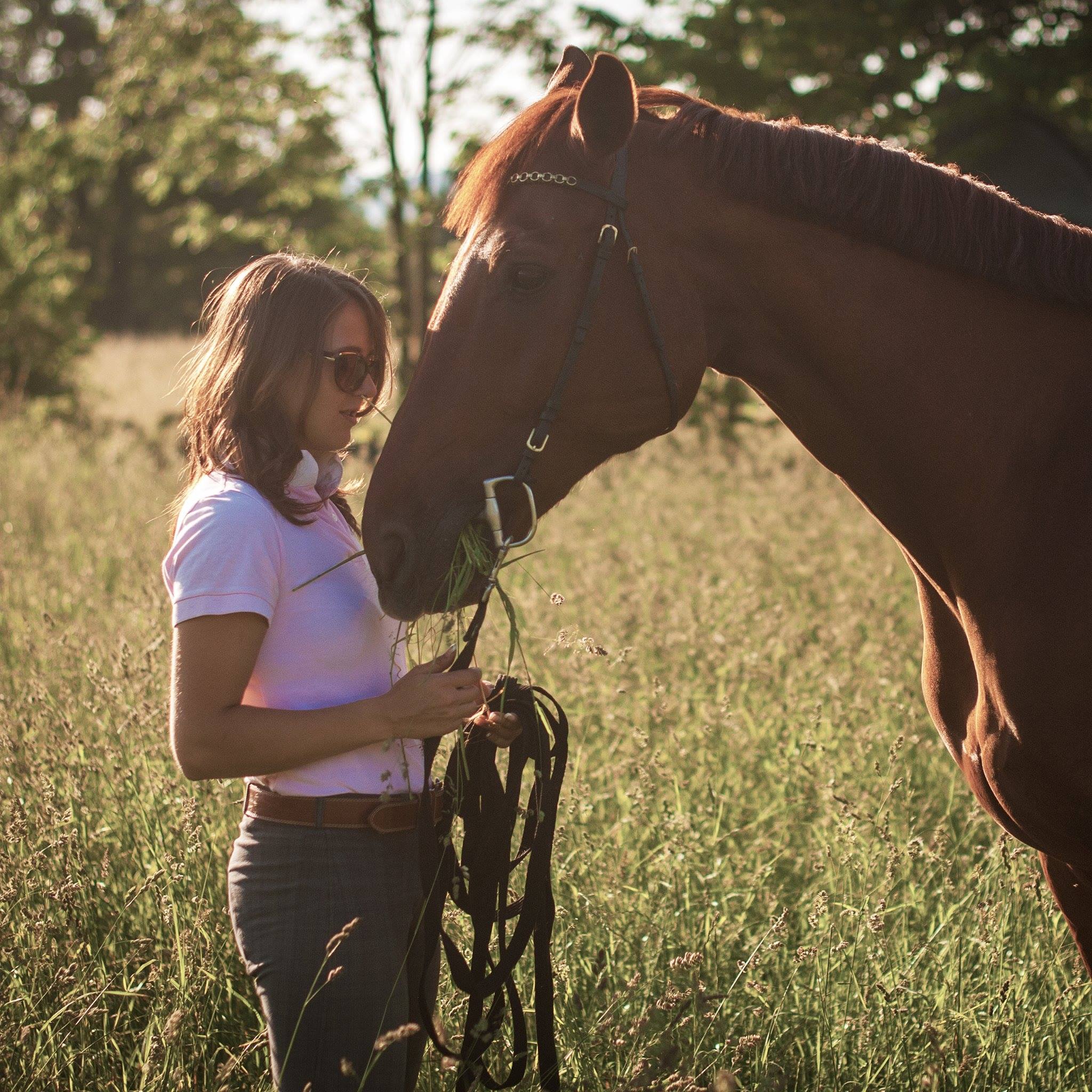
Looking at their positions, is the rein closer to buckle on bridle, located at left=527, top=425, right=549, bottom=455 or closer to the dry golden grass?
buckle on bridle, located at left=527, top=425, right=549, bottom=455

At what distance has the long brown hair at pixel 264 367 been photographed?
1.79 metres

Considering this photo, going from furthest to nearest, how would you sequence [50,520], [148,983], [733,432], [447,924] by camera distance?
[733,432], [50,520], [447,924], [148,983]

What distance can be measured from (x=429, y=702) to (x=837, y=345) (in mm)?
1039

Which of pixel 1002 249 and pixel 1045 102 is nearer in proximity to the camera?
pixel 1002 249

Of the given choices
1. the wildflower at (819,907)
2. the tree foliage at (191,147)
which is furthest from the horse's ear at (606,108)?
the tree foliage at (191,147)

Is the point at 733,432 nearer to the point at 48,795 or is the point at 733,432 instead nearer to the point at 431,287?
the point at 431,287

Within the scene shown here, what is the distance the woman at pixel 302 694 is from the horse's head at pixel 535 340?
0.50ft

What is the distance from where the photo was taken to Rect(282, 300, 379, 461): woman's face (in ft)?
6.08

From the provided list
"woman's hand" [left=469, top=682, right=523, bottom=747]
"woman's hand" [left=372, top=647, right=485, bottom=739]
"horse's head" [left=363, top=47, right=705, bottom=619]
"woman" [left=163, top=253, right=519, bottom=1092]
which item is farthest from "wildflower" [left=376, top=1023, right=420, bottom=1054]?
"horse's head" [left=363, top=47, right=705, bottom=619]

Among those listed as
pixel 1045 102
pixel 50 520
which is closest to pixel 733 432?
pixel 1045 102

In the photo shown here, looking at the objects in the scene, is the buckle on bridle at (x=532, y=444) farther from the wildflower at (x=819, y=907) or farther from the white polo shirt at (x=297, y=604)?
the wildflower at (x=819, y=907)

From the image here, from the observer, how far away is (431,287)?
10.3m

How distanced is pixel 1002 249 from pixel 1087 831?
112 centimetres

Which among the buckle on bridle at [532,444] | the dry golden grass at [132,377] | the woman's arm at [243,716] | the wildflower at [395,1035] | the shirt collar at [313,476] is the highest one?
the buckle on bridle at [532,444]
